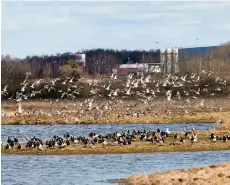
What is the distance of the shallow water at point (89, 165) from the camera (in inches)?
1332

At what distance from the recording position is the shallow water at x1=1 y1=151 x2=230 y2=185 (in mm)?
33844

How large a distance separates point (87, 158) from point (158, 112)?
32671mm

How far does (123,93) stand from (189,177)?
65637mm

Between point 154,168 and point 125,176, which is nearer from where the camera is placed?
point 125,176

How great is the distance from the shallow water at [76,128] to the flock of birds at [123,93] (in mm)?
4728

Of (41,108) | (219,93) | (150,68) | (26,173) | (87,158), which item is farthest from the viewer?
(150,68)

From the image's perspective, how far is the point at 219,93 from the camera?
3969 inches

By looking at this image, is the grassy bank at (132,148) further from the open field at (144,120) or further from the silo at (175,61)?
the silo at (175,61)

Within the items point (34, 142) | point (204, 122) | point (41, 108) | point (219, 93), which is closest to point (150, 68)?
point (219, 93)

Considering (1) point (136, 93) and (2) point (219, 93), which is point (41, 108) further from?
(2) point (219, 93)

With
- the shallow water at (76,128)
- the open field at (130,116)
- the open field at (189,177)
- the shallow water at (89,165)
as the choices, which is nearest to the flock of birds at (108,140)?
the shallow water at (89,165)

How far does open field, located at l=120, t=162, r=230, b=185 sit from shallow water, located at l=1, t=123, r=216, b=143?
2430 cm

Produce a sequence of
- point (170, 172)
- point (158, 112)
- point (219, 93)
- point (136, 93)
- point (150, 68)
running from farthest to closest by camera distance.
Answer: point (150, 68) → point (219, 93) → point (136, 93) → point (158, 112) → point (170, 172)

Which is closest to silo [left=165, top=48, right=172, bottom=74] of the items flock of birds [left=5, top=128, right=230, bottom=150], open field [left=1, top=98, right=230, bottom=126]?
open field [left=1, top=98, right=230, bottom=126]
